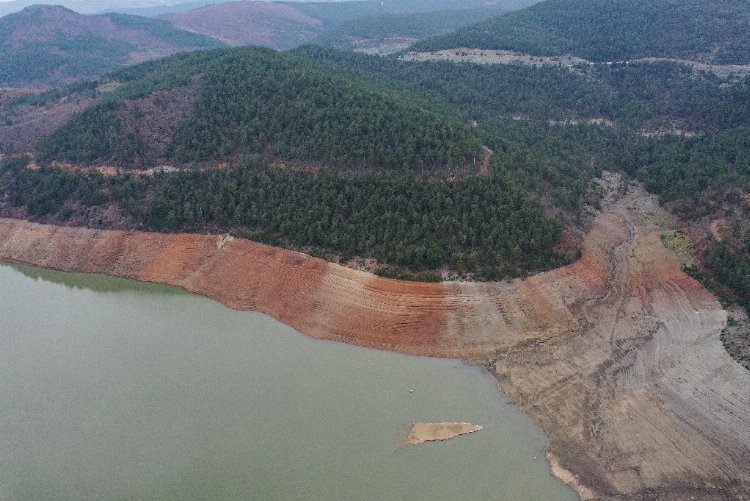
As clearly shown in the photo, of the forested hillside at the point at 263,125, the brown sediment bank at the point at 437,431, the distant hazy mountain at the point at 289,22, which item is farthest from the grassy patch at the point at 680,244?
the distant hazy mountain at the point at 289,22

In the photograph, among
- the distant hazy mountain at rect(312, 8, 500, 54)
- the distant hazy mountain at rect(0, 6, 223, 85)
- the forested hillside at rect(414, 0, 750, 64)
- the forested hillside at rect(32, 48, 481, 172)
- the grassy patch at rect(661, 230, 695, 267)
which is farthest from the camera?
the distant hazy mountain at rect(312, 8, 500, 54)

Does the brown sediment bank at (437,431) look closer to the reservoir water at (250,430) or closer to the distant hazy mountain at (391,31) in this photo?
the reservoir water at (250,430)

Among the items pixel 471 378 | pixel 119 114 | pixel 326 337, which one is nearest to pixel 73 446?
pixel 326 337

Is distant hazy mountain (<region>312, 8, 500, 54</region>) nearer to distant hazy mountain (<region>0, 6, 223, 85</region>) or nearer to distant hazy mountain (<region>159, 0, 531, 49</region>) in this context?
distant hazy mountain (<region>159, 0, 531, 49</region>)

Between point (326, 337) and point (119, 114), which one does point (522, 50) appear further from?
point (326, 337)

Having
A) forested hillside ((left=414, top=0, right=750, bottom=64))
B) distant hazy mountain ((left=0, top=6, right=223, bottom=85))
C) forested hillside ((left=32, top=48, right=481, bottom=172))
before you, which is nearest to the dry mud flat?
forested hillside ((left=32, top=48, right=481, bottom=172))

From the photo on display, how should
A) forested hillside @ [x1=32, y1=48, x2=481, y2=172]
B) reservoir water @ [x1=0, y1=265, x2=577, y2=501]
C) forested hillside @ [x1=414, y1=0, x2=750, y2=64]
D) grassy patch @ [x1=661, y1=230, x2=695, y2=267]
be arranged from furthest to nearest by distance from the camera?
1. forested hillside @ [x1=414, y1=0, x2=750, y2=64]
2. forested hillside @ [x1=32, y1=48, x2=481, y2=172]
3. grassy patch @ [x1=661, y1=230, x2=695, y2=267]
4. reservoir water @ [x1=0, y1=265, x2=577, y2=501]

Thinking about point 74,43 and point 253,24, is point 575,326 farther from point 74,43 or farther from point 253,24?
point 253,24

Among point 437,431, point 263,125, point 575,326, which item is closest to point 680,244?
point 575,326
